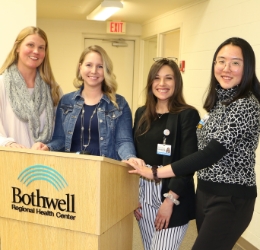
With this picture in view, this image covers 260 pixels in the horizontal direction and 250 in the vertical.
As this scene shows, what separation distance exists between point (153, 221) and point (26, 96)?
1.09 m

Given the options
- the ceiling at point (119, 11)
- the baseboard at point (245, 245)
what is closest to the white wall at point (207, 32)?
the baseboard at point (245, 245)

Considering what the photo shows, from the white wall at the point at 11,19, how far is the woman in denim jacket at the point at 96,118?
5.37ft

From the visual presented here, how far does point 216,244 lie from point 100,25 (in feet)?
20.2

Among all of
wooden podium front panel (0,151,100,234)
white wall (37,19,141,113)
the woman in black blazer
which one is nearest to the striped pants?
the woman in black blazer

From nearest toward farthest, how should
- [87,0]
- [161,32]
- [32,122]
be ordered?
[32,122]
[87,0]
[161,32]

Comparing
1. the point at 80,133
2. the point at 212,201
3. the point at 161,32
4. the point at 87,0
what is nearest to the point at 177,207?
the point at 212,201

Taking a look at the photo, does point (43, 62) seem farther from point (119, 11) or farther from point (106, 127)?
point (119, 11)

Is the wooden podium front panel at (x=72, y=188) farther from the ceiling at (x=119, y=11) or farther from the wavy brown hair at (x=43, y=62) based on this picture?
the ceiling at (x=119, y=11)

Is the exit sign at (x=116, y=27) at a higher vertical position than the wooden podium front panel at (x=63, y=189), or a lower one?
higher

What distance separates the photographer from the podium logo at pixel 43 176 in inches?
56.2

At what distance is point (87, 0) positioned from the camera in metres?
4.98

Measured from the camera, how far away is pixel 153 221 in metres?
2.00

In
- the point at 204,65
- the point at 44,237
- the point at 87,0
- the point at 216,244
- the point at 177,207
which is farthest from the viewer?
the point at 87,0

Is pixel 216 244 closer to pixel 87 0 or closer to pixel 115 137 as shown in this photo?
pixel 115 137
